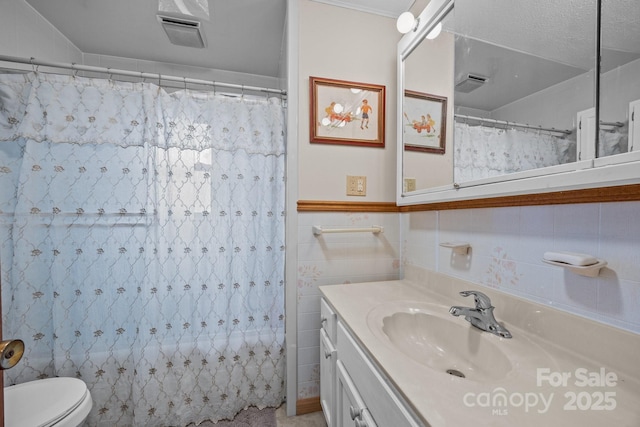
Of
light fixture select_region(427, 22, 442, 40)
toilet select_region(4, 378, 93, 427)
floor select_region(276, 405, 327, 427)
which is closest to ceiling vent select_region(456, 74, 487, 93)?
light fixture select_region(427, 22, 442, 40)

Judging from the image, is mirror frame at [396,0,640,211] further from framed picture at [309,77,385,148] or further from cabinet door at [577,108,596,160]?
framed picture at [309,77,385,148]

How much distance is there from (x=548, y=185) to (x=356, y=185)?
933 millimetres

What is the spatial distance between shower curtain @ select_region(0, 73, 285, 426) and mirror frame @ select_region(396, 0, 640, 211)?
89cm

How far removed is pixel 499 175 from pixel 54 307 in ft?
6.85

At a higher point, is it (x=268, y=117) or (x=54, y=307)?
(x=268, y=117)

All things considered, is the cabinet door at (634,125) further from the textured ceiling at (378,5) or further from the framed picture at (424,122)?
the textured ceiling at (378,5)

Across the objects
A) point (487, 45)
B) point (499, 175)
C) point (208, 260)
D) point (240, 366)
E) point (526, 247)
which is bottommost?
point (240, 366)

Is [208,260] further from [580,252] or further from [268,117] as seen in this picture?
[580,252]

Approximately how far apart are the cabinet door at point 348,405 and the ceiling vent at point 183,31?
2171 millimetres

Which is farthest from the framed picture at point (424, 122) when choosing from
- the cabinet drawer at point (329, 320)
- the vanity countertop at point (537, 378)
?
the cabinet drawer at point (329, 320)

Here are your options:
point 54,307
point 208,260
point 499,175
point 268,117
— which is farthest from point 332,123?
point 54,307

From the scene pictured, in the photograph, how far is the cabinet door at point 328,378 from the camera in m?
1.05

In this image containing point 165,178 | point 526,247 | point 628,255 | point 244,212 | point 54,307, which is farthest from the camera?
point 244,212

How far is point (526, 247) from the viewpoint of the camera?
82cm
